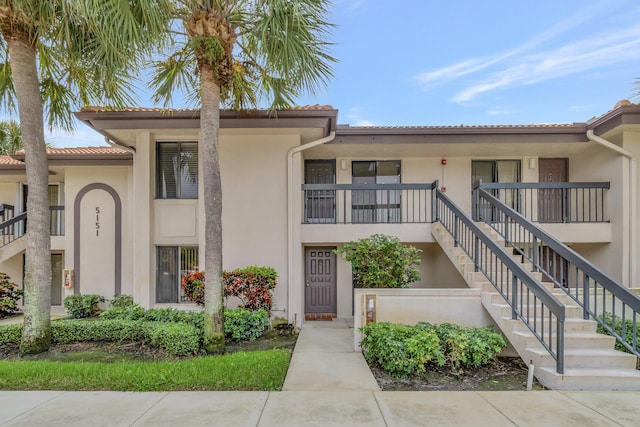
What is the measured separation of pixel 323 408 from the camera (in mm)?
4164

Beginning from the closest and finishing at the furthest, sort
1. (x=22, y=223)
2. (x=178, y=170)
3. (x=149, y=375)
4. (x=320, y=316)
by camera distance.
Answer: (x=149, y=375) → (x=178, y=170) → (x=320, y=316) → (x=22, y=223)

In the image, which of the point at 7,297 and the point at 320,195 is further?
the point at 320,195

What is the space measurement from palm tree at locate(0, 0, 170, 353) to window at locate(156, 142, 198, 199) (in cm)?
227

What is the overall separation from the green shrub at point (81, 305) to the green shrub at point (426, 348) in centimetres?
832

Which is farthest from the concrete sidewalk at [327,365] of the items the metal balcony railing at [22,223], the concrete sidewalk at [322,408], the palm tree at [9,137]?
the palm tree at [9,137]

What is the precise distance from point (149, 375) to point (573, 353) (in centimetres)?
628

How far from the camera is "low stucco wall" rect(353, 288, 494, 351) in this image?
657 centimetres

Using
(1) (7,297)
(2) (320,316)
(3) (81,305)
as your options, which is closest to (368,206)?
(2) (320,316)

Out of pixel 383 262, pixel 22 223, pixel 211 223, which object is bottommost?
pixel 383 262

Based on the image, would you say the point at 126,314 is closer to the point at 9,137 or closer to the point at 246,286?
the point at 246,286

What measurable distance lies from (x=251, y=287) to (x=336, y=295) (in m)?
3.21

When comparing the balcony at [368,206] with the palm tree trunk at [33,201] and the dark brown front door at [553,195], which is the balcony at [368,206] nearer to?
the dark brown front door at [553,195]

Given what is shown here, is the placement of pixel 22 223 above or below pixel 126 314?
above

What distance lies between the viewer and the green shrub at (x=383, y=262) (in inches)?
275
